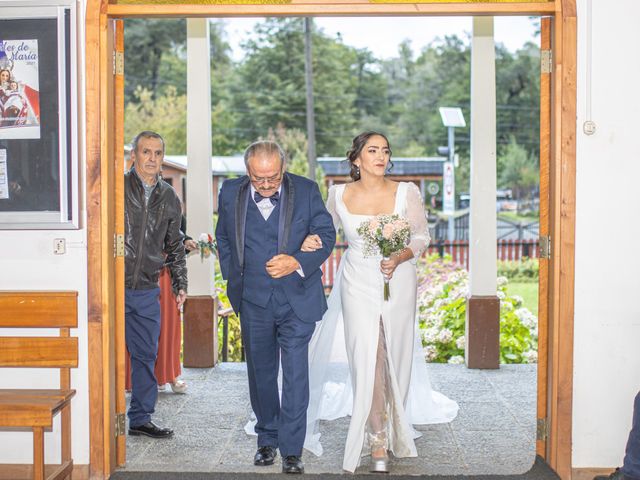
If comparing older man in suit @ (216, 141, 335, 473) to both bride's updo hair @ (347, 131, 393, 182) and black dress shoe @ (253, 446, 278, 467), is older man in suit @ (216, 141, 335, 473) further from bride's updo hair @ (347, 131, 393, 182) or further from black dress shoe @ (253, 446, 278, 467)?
bride's updo hair @ (347, 131, 393, 182)

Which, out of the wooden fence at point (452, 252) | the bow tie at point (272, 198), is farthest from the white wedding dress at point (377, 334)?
the wooden fence at point (452, 252)

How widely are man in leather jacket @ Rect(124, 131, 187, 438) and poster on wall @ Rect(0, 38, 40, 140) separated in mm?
1140

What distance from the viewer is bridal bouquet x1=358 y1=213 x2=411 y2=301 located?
16.4ft

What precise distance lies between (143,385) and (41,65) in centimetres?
237

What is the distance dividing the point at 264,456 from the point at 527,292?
12.2 m

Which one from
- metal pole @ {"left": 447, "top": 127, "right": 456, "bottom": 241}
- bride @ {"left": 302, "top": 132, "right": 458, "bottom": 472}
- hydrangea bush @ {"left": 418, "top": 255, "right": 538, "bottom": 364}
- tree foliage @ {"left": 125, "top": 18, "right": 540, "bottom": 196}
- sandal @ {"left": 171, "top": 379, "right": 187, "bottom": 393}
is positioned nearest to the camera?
bride @ {"left": 302, "top": 132, "right": 458, "bottom": 472}

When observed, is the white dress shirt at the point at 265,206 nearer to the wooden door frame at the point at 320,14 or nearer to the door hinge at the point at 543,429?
the wooden door frame at the point at 320,14

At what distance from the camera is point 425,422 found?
6.26 metres

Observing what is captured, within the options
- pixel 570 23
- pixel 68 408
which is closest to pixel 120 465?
pixel 68 408

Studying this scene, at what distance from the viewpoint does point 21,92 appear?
4734 millimetres

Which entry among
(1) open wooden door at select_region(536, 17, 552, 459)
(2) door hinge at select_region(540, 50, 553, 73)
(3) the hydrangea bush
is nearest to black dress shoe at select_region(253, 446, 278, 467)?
(1) open wooden door at select_region(536, 17, 552, 459)

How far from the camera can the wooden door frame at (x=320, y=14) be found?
466 centimetres

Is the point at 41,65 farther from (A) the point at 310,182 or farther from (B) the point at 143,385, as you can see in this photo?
(B) the point at 143,385

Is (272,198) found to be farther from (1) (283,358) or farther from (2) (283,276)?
(1) (283,358)
